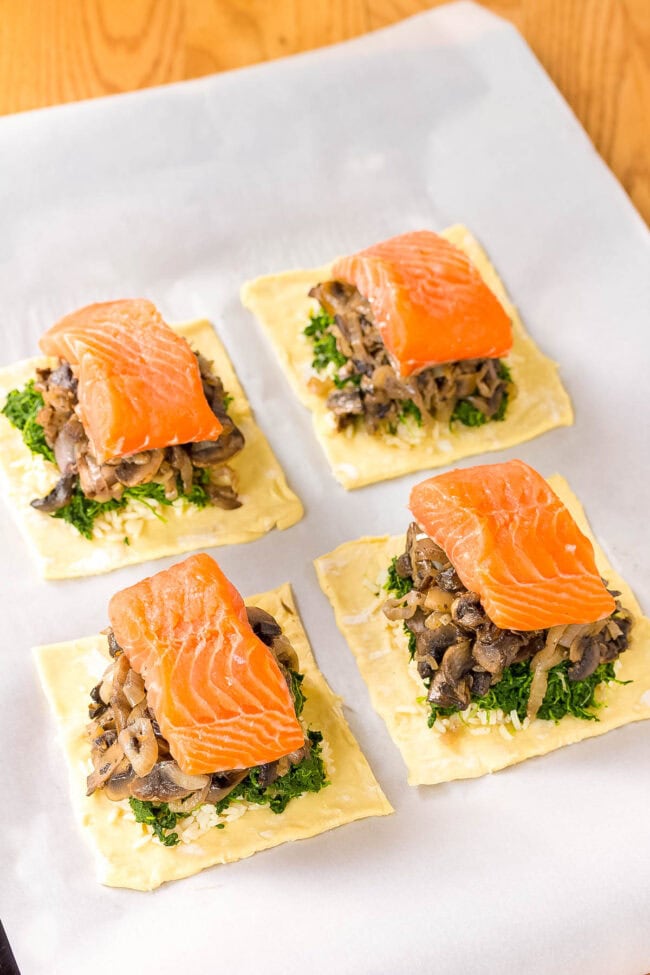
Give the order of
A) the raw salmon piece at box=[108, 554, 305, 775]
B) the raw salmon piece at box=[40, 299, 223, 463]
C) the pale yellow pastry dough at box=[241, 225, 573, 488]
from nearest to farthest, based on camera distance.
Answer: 1. the raw salmon piece at box=[108, 554, 305, 775]
2. the raw salmon piece at box=[40, 299, 223, 463]
3. the pale yellow pastry dough at box=[241, 225, 573, 488]

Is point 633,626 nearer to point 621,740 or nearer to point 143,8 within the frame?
point 621,740

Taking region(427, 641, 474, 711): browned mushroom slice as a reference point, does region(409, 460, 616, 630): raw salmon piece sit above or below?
above

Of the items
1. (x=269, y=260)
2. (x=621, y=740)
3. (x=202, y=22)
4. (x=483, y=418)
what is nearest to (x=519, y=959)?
(x=621, y=740)

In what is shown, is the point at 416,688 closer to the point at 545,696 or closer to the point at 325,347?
the point at 545,696

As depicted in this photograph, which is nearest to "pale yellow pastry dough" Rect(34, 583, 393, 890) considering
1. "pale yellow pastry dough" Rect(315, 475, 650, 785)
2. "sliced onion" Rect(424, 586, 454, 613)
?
"pale yellow pastry dough" Rect(315, 475, 650, 785)

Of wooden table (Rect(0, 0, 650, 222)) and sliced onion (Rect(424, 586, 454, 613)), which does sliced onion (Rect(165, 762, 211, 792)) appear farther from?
wooden table (Rect(0, 0, 650, 222))

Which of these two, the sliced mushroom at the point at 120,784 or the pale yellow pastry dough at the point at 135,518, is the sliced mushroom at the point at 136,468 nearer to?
the pale yellow pastry dough at the point at 135,518

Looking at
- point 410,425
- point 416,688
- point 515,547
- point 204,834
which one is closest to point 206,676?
point 204,834

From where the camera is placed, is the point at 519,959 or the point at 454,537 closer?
the point at 519,959
